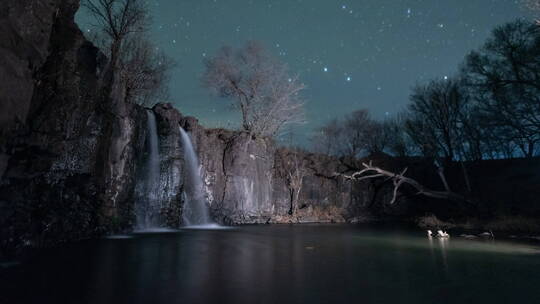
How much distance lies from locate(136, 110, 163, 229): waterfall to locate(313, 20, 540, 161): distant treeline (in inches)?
893

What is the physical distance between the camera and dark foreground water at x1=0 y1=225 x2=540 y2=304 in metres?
5.54

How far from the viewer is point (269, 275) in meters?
7.33

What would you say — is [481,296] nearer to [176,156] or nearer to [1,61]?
[1,61]

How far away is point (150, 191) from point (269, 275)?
13735 mm

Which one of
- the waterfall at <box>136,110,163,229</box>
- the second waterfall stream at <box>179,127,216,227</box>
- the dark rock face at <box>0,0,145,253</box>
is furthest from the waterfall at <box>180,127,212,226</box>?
the dark rock face at <box>0,0,145,253</box>

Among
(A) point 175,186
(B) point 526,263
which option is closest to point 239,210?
(A) point 175,186

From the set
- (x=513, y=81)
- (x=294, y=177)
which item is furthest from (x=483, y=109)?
(x=294, y=177)

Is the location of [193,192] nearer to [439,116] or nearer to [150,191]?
[150,191]

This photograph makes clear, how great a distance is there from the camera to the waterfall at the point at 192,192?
72.6ft

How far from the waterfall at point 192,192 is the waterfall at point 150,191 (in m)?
2.56

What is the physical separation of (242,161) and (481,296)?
22.1m

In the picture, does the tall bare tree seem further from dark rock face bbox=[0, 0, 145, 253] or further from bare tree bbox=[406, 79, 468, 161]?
dark rock face bbox=[0, 0, 145, 253]

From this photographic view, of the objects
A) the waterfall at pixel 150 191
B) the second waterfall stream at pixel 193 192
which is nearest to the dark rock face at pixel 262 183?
the second waterfall stream at pixel 193 192

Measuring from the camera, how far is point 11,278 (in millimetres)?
6520
